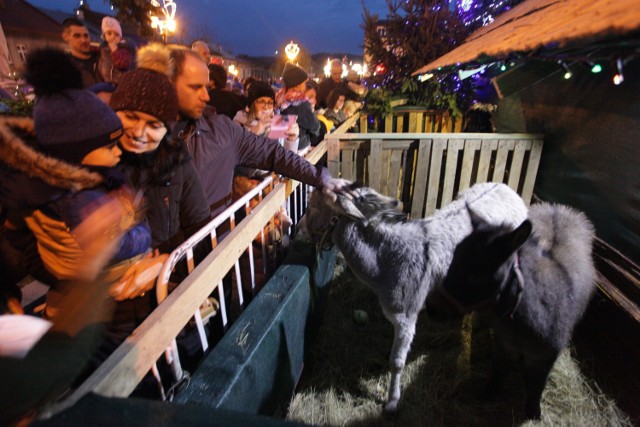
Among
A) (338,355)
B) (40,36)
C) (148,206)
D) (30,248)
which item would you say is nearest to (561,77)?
(338,355)

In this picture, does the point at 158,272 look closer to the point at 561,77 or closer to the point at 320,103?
the point at 561,77

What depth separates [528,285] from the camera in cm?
222

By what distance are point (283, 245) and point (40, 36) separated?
1294 inches

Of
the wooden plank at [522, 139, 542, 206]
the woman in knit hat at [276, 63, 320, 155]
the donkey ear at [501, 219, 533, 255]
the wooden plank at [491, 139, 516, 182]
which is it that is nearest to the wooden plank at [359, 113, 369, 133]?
the woman in knit hat at [276, 63, 320, 155]

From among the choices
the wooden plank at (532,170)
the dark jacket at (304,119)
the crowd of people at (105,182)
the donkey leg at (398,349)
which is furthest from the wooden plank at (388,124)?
the donkey leg at (398,349)

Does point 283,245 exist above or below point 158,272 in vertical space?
below

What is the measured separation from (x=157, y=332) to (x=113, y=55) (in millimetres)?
4926

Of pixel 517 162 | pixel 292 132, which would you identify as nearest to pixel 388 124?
pixel 517 162

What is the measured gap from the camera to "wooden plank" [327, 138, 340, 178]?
5055 millimetres

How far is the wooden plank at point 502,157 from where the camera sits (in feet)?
16.1

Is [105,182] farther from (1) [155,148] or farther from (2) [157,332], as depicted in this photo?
(2) [157,332]

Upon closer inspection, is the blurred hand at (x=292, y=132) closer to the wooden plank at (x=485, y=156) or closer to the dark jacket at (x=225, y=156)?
the dark jacket at (x=225, y=156)

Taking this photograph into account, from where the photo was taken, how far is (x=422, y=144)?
16.8ft

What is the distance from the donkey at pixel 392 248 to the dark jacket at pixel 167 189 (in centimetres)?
105
